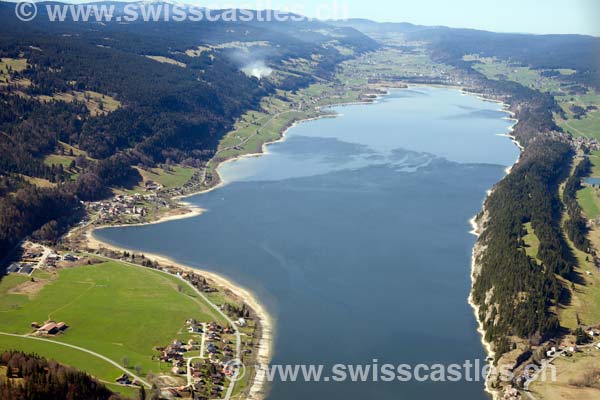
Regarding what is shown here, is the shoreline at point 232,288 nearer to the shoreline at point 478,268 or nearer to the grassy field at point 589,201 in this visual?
the shoreline at point 478,268

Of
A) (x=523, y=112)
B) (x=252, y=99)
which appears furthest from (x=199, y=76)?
(x=523, y=112)

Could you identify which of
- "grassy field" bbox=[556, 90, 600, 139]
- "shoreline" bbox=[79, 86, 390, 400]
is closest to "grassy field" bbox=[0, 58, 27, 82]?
"shoreline" bbox=[79, 86, 390, 400]

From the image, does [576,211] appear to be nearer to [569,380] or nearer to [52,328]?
[569,380]

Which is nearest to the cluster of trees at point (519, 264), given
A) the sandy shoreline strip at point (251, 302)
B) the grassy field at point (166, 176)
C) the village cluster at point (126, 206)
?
the sandy shoreline strip at point (251, 302)

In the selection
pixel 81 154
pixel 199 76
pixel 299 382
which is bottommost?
pixel 299 382

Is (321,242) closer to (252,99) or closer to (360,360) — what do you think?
(360,360)
